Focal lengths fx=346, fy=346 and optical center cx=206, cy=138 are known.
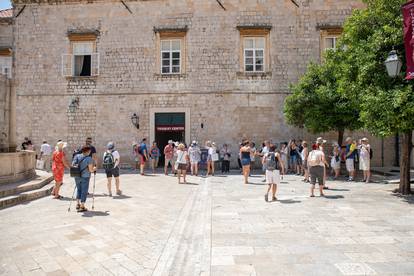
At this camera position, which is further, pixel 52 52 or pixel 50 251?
pixel 52 52

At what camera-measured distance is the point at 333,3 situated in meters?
19.0

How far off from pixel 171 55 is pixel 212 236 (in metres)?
14.8

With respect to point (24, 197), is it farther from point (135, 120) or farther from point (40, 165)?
point (135, 120)

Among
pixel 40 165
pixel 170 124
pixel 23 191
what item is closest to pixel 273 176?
pixel 23 191

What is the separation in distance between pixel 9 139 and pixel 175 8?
464 inches

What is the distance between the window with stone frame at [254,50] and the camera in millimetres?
19016

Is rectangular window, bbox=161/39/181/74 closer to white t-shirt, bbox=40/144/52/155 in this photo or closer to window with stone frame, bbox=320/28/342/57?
white t-shirt, bbox=40/144/52/155

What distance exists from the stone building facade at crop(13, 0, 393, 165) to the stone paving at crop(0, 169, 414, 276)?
30.4 ft

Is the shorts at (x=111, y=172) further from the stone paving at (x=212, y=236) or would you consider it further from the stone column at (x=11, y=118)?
the stone column at (x=11, y=118)

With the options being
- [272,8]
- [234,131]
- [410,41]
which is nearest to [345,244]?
[410,41]

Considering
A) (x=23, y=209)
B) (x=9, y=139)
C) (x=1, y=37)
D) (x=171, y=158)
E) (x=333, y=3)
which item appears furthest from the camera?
(x=1, y=37)

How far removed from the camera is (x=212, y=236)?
6.32 metres

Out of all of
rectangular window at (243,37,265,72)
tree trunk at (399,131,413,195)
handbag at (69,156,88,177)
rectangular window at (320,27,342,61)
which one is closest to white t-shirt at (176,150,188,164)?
handbag at (69,156,88,177)

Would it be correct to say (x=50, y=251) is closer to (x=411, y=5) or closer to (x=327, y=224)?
(x=327, y=224)
